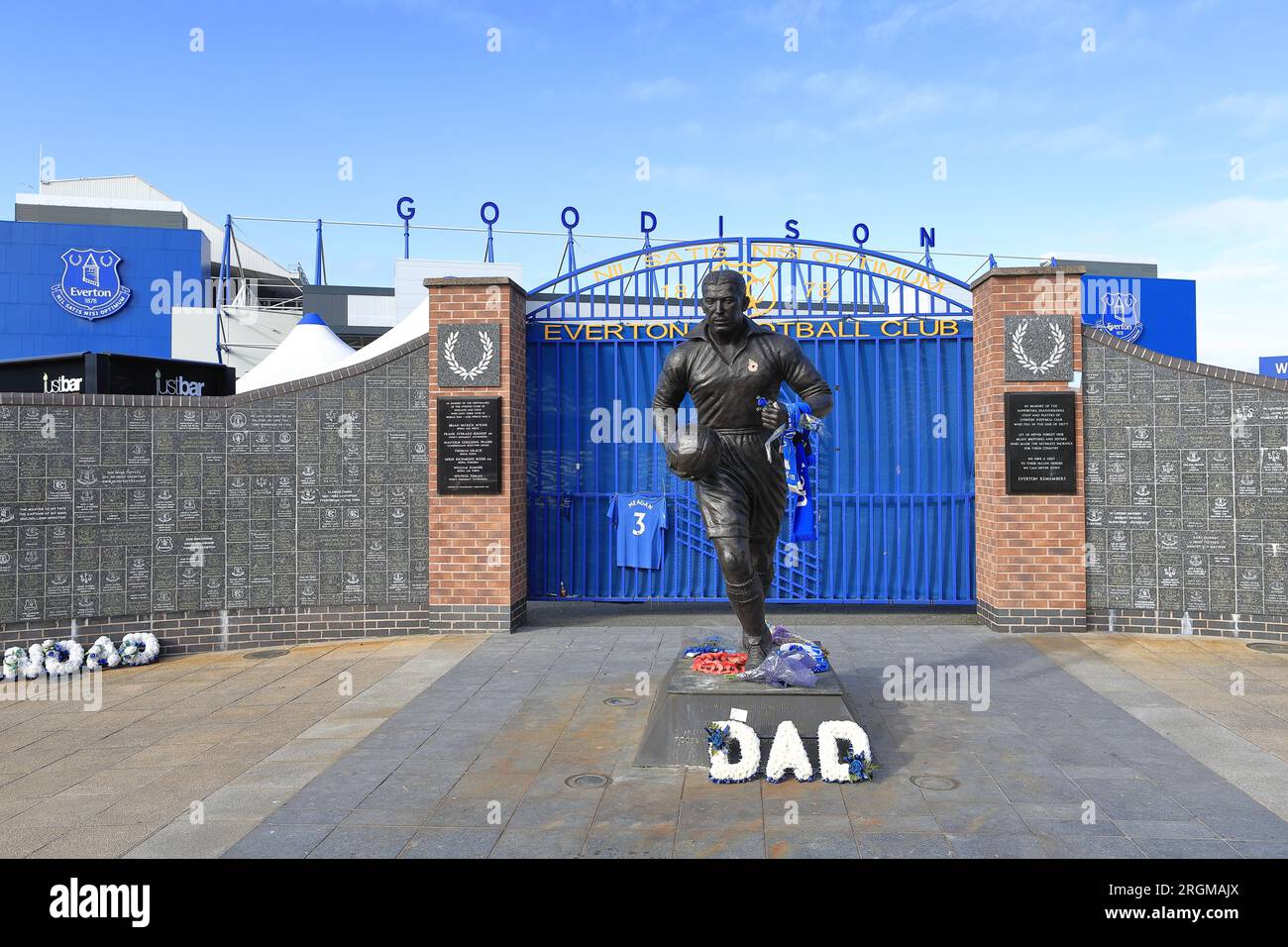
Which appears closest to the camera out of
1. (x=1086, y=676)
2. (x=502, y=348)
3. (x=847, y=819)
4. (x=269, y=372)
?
(x=847, y=819)

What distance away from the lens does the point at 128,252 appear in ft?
91.4

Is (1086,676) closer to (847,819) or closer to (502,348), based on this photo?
(847,819)

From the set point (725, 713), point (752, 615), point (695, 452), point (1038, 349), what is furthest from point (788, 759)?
point (1038, 349)

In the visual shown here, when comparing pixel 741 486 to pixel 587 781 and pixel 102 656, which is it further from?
pixel 102 656

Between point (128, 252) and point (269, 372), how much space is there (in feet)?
60.3

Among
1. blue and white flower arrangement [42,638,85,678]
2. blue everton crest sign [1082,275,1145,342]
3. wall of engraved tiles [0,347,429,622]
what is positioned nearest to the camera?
blue and white flower arrangement [42,638,85,678]

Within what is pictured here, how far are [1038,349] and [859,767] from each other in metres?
4.94

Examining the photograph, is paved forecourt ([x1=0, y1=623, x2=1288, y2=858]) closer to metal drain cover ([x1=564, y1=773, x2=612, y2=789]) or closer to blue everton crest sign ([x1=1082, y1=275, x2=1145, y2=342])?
metal drain cover ([x1=564, y1=773, x2=612, y2=789])

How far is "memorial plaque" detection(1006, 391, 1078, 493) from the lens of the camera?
25.9 ft

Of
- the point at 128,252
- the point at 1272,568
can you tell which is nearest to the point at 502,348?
the point at 1272,568

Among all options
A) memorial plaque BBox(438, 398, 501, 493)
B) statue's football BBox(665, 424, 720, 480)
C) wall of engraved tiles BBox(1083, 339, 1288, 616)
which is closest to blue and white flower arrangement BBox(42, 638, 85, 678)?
memorial plaque BBox(438, 398, 501, 493)

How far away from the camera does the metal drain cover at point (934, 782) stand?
431 centimetres

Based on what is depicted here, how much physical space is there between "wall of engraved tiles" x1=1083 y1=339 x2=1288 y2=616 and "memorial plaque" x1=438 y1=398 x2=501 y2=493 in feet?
17.2

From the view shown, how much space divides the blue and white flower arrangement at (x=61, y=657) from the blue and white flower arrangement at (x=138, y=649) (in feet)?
0.98
